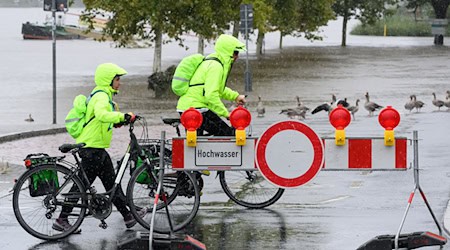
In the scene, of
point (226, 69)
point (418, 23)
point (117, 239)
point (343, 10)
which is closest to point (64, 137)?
point (226, 69)

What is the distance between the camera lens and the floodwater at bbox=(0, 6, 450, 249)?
11.5 meters

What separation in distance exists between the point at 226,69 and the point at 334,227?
7.28 feet

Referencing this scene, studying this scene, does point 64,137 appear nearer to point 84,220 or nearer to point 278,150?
point 84,220

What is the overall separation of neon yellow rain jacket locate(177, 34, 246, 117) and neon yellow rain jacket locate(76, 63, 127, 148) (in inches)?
50.3

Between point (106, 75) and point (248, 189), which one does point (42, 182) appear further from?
point (248, 189)

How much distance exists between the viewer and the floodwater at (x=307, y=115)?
11508 millimetres

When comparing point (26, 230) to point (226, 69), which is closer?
point (26, 230)

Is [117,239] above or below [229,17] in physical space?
below

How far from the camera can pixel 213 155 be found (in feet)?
35.6

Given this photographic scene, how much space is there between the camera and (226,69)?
1277cm

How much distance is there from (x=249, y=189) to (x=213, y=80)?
4.34 feet

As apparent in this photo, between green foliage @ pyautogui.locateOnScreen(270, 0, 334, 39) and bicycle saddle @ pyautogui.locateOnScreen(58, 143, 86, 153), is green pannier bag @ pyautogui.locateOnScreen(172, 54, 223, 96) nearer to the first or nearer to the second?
bicycle saddle @ pyautogui.locateOnScreen(58, 143, 86, 153)

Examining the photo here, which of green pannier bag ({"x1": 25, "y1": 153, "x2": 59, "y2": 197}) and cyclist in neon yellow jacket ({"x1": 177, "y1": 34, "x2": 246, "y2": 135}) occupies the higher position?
cyclist in neon yellow jacket ({"x1": 177, "y1": 34, "x2": 246, "y2": 135})

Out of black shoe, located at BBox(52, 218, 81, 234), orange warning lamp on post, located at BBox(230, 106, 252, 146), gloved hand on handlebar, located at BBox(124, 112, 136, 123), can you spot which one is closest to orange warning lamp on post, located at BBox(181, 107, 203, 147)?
orange warning lamp on post, located at BBox(230, 106, 252, 146)
